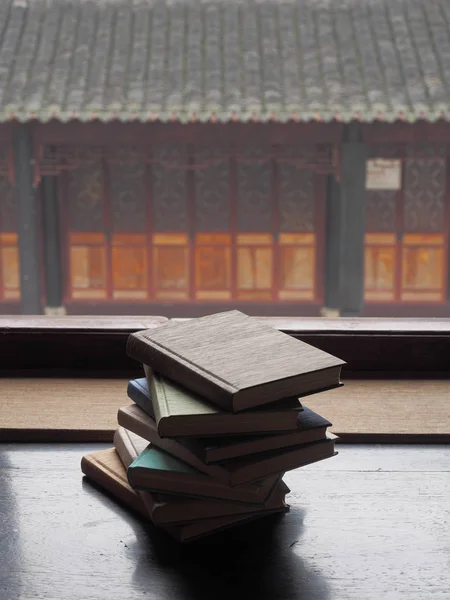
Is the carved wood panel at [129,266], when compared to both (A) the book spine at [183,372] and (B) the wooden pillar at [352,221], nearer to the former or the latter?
(B) the wooden pillar at [352,221]

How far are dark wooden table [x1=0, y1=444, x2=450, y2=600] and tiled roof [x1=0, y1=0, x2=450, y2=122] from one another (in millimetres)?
4186

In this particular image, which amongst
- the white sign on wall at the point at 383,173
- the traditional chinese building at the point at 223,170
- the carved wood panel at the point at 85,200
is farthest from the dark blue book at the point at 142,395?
the carved wood panel at the point at 85,200

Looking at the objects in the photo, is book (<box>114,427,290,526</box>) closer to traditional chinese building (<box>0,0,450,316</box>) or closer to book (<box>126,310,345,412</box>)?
book (<box>126,310,345,412</box>)

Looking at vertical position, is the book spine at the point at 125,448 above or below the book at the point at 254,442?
below

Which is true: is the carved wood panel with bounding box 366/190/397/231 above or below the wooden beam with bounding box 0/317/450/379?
above

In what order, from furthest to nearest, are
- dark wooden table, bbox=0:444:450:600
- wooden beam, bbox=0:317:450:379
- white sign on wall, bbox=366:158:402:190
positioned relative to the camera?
1. white sign on wall, bbox=366:158:402:190
2. wooden beam, bbox=0:317:450:379
3. dark wooden table, bbox=0:444:450:600

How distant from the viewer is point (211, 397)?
703mm

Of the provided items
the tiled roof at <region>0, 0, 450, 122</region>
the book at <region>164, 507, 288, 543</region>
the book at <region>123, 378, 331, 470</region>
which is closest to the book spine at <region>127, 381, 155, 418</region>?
the book at <region>123, 378, 331, 470</region>

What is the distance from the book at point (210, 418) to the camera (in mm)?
686

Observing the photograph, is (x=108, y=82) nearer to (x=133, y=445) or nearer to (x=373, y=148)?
(x=373, y=148)

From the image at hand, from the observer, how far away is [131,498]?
752 mm

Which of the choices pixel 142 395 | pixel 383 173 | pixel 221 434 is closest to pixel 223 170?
pixel 383 173

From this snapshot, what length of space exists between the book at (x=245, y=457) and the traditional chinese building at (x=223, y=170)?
446 cm

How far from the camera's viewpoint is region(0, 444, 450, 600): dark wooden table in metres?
0.64
